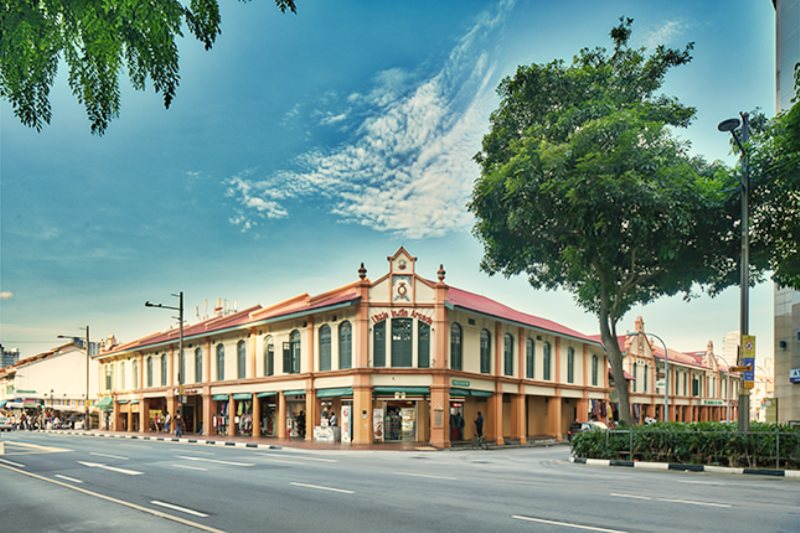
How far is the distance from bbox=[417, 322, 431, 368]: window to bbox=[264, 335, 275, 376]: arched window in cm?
1069

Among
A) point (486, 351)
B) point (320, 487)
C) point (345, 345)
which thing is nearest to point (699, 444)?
point (320, 487)

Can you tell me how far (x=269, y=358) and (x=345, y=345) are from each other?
7.70 meters

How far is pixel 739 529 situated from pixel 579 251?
17.8 meters

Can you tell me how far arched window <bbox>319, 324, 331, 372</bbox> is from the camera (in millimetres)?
37500

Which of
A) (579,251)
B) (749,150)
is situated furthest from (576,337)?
(749,150)

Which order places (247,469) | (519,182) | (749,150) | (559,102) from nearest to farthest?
1. (247,469)
2. (749,150)
3. (519,182)
4. (559,102)

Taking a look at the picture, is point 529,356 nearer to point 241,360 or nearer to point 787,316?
point 787,316

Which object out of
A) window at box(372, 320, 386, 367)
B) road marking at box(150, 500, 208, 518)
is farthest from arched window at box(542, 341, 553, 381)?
road marking at box(150, 500, 208, 518)

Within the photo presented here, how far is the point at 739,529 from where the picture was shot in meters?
9.36

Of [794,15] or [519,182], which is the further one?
[794,15]

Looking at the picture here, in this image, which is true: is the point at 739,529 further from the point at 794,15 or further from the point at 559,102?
the point at 794,15

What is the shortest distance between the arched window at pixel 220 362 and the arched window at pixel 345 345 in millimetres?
13626

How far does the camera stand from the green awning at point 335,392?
1410 inches

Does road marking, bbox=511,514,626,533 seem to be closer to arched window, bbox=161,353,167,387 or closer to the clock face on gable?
the clock face on gable
